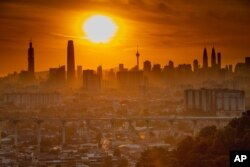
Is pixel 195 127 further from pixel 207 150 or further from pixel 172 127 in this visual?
pixel 207 150

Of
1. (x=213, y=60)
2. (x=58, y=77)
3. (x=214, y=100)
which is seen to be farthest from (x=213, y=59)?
(x=58, y=77)

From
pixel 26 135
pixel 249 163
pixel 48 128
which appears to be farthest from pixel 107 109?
pixel 249 163

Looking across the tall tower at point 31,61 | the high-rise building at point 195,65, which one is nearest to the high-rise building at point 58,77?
the tall tower at point 31,61

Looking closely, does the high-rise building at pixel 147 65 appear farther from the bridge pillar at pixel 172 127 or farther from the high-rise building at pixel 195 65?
the bridge pillar at pixel 172 127

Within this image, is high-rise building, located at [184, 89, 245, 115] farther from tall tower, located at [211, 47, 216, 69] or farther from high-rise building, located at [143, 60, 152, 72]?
high-rise building, located at [143, 60, 152, 72]

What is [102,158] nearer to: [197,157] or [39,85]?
[197,157]

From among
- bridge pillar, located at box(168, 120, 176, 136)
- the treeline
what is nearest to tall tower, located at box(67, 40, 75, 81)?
bridge pillar, located at box(168, 120, 176, 136)
